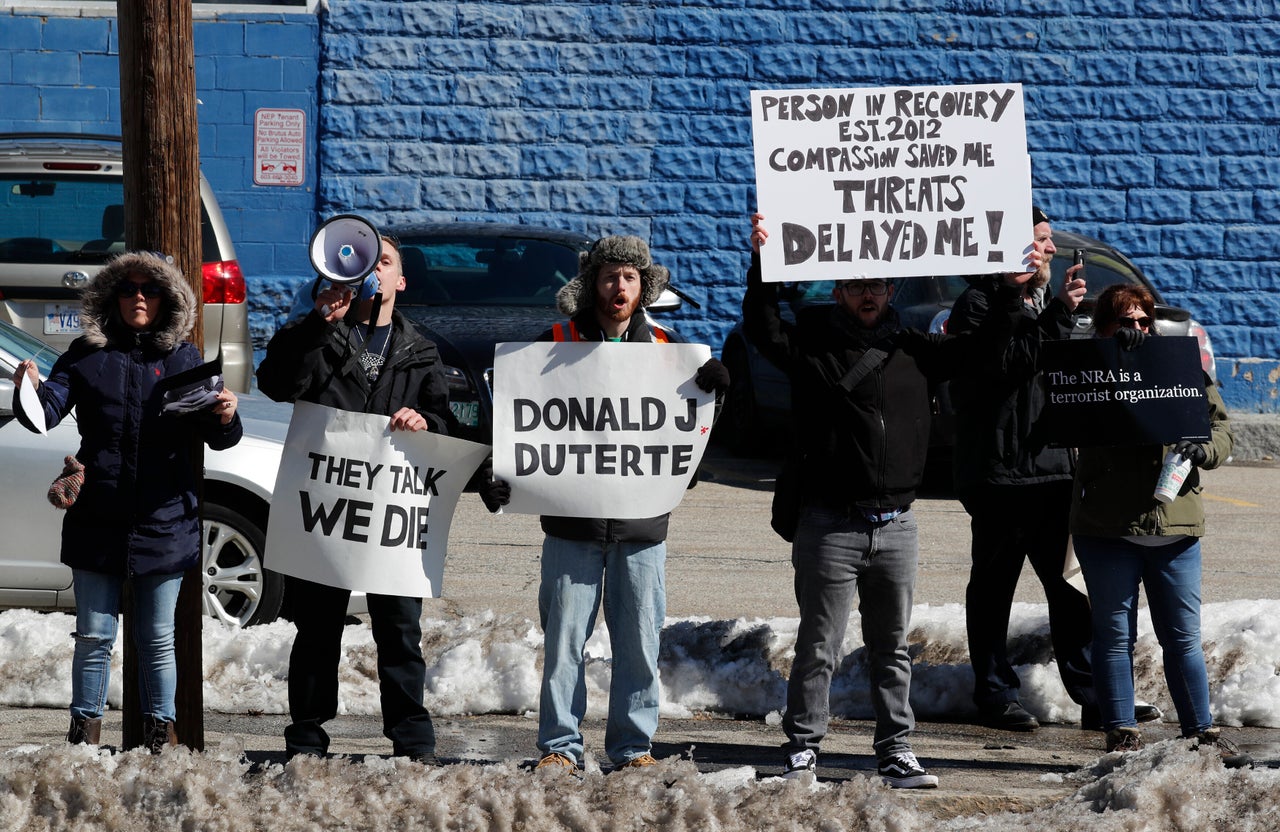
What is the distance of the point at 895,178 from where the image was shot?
532 cm

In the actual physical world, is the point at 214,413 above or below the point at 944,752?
above

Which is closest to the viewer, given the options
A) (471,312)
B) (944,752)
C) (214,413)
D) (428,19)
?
(214,413)

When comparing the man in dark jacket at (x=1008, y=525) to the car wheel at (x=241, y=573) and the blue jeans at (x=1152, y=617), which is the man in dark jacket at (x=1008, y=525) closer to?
the blue jeans at (x=1152, y=617)

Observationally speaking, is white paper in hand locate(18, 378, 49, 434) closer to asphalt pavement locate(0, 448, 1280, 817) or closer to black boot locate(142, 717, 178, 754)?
black boot locate(142, 717, 178, 754)

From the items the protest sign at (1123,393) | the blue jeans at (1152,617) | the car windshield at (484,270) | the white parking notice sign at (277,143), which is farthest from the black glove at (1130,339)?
the white parking notice sign at (277,143)

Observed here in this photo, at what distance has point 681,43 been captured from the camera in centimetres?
1459

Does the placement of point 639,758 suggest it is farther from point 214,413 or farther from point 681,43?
point 681,43

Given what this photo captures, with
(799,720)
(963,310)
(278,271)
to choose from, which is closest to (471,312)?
(278,271)

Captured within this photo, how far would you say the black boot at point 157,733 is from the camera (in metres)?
4.81

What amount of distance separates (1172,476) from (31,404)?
3566 mm

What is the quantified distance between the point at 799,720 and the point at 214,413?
6.72 feet

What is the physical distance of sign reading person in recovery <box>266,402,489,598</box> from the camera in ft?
16.5

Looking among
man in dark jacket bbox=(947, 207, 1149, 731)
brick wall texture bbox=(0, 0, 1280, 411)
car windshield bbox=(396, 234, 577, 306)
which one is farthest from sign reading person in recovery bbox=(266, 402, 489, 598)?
brick wall texture bbox=(0, 0, 1280, 411)

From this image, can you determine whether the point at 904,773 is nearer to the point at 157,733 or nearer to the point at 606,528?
the point at 606,528
